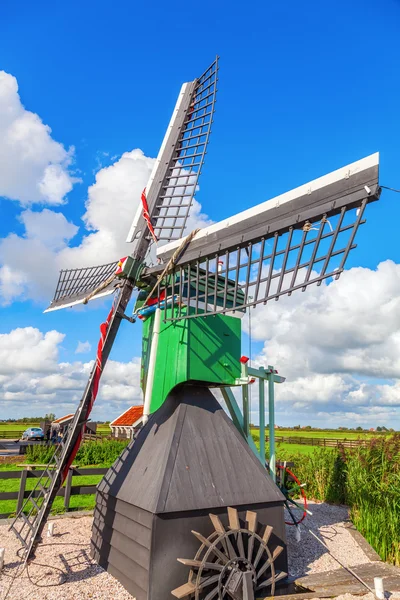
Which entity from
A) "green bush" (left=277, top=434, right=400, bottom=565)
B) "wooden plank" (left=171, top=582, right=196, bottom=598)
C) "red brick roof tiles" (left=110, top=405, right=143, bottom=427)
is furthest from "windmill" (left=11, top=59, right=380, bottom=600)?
"red brick roof tiles" (left=110, top=405, right=143, bottom=427)

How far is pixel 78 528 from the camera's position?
8.06m

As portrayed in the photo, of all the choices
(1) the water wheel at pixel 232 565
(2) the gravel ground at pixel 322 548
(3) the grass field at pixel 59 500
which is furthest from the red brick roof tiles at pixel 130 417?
(1) the water wheel at pixel 232 565

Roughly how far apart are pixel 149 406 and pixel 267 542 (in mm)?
2612

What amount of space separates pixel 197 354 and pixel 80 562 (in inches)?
145

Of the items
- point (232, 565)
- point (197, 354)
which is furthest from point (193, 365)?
point (232, 565)

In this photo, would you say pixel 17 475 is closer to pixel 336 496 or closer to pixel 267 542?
pixel 267 542

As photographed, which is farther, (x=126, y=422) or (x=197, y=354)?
(x=126, y=422)

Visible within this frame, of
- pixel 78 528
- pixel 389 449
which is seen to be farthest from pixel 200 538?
pixel 389 449

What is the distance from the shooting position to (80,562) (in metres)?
6.29

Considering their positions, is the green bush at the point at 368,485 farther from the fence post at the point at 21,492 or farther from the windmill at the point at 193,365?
the fence post at the point at 21,492

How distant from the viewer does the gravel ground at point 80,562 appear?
5.19 meters

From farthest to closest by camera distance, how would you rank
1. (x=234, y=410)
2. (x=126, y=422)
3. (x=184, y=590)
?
(x=126, y=422)
(x=234, y=410)
(x=184, y=590)

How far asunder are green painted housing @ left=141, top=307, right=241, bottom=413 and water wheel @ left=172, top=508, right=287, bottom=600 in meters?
2.03

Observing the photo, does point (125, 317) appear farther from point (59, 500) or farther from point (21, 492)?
point (59, 500)
